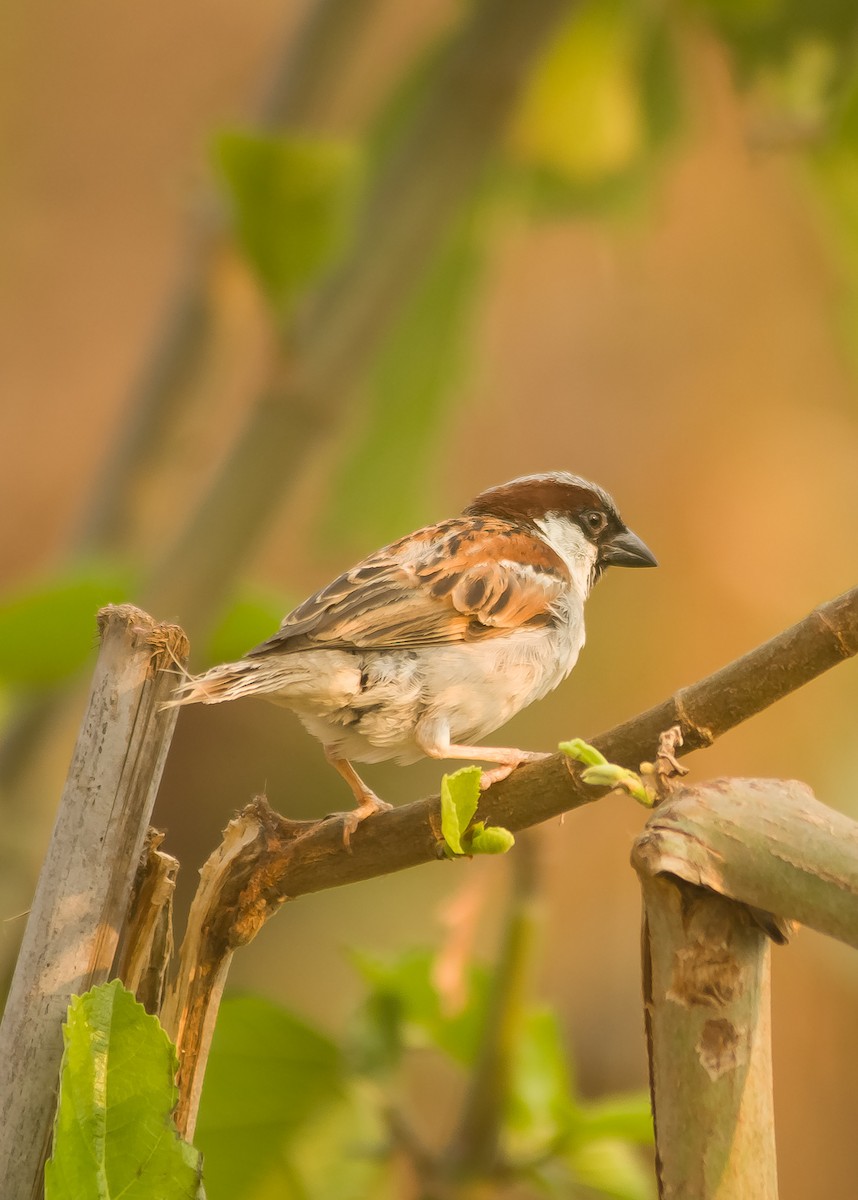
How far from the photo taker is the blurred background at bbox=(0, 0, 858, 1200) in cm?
178

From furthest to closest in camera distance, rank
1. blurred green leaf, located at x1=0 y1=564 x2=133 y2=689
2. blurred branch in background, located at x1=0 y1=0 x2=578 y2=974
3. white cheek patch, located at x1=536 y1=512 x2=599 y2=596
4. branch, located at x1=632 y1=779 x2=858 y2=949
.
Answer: white cheek patch, located at x1=536 y1=512 x2=599 y2=596 < blurred branch in background, located at x1=0 y1=0 x2=578 y2=974 < blurred green leaf, located at x1=0 y1=564 x2=133 y2=689 < branch, located at x1=632 y1=779 x2=858 y2=949

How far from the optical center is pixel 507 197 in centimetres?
214

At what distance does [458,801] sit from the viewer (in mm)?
A: 872

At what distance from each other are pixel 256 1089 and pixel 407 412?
108 centimetres

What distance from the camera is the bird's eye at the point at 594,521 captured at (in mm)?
2557

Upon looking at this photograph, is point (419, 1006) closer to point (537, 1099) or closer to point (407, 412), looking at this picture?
point (537, 1099)

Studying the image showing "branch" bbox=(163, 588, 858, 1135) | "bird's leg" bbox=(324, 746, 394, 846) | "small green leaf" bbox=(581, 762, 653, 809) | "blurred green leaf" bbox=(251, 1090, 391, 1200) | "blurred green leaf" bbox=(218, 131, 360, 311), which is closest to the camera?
"small green leaf" bbox=(581, 762, 653, 809)

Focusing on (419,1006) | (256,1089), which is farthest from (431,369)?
(256,1089)

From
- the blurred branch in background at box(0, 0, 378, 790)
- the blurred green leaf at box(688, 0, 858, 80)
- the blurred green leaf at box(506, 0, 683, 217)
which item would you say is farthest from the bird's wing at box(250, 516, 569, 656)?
the blurred green leaf at box(688, 0, 858, 80)

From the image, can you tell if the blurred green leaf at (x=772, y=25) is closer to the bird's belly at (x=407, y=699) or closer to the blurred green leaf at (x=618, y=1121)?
the bird's belly at (x=407, y=699)

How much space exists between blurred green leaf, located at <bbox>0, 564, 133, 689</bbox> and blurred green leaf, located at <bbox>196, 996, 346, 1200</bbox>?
489mm

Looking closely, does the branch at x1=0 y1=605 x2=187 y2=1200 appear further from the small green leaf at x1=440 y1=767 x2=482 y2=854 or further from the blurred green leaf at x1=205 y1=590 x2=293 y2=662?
the blurred green leaf at x1=205 y1=590 x2=293 y2=662

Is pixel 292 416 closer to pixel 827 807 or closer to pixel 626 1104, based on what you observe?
pixel 626 1104

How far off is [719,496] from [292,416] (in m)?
3.79
